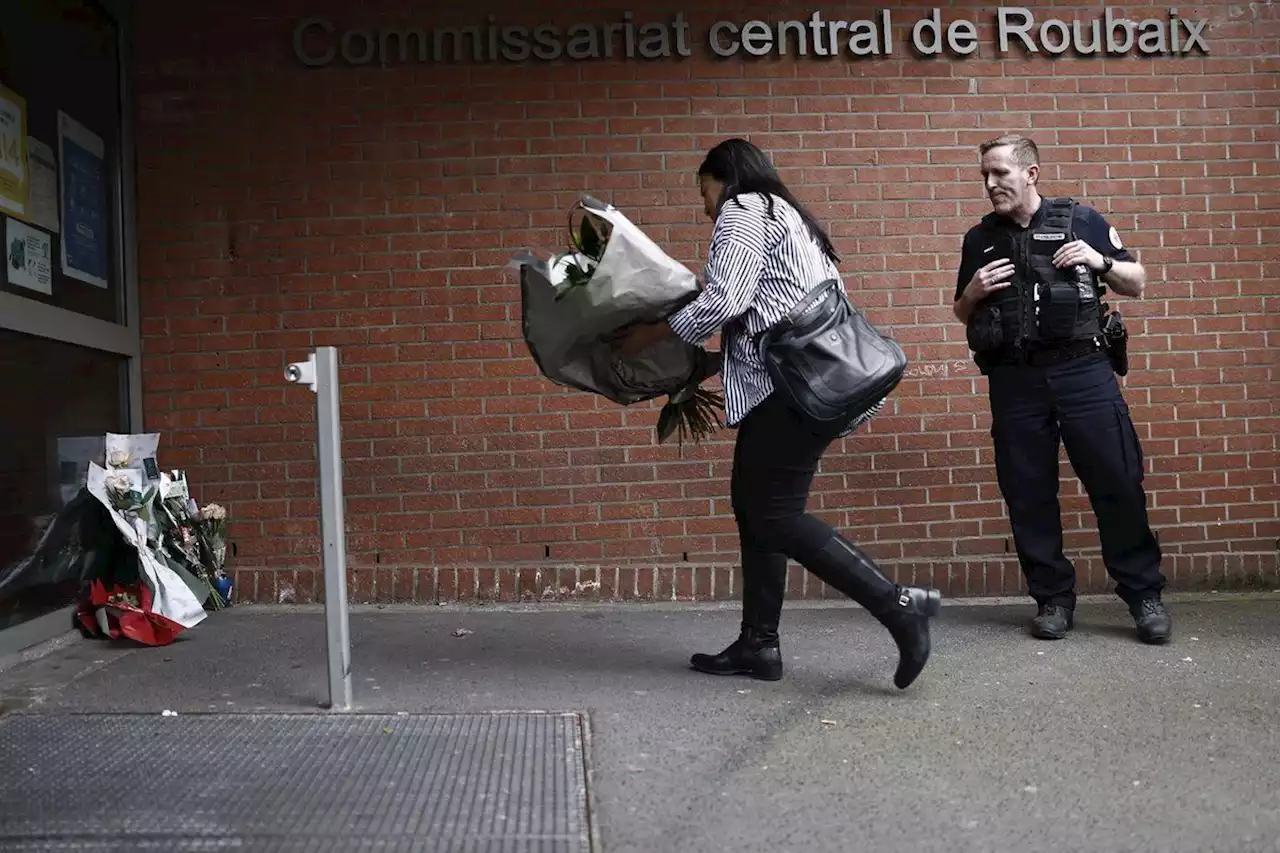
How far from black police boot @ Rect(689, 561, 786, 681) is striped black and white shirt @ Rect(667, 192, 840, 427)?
1.83ft

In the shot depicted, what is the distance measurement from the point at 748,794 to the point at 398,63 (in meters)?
3.82

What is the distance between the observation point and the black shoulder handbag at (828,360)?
3.47 m

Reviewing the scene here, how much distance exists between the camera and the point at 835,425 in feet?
11.6

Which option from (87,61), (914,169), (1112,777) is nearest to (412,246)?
(87,61)

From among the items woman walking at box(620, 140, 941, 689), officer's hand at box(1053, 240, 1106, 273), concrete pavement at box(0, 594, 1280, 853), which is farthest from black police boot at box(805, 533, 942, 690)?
officer's hand at box(1053, 240, 1106, 273)

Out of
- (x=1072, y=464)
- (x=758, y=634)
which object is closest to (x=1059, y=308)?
(x=1072, y=464)

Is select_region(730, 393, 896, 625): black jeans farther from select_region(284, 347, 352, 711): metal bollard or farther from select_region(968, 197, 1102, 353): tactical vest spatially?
select_region(284, 347, 352, 711): metal bollard

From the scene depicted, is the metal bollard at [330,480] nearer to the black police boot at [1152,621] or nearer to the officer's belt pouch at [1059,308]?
the officer's belt pouch at [1059,308]

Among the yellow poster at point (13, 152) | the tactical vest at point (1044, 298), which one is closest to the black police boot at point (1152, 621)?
the tactical vest at point (1044, 298)

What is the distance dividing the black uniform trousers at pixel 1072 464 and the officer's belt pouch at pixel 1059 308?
0.16 meters

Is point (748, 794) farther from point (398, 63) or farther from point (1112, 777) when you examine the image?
point (398, 63)

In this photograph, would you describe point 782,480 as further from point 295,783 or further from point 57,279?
point 57,279

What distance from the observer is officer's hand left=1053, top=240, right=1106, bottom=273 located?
4.27 meters

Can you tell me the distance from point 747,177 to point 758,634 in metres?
1.50
